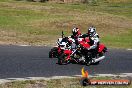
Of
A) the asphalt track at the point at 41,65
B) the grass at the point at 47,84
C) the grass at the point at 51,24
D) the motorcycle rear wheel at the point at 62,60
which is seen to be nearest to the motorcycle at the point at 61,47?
the asphalt track at the point at 41,65

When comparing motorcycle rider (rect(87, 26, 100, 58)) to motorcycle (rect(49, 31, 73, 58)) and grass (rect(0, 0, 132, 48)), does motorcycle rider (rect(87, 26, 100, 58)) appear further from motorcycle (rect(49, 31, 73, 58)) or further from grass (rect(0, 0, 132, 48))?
grass (rect(0, 0, 132, 48))

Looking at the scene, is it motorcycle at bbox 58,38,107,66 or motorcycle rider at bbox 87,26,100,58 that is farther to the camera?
motorcycle rider at bbox 87,26,100,58

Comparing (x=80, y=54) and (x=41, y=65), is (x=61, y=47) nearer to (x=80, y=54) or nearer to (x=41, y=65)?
(x=80, y=54)

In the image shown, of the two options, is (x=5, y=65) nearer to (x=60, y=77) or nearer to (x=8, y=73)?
(x=8, y=73)

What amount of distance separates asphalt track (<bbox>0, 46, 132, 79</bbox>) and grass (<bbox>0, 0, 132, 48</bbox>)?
4.21 m

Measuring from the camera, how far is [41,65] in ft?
64.1

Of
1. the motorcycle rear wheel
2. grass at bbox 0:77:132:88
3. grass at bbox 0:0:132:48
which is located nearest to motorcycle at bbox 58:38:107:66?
the motorcycle rear wheel

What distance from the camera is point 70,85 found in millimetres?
15250

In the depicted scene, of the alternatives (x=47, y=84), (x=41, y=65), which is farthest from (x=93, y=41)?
(x=47, y=84)

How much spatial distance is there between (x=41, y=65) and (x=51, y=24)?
18275 millimetres

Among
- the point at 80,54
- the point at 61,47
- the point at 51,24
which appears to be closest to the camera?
the point at 80,54

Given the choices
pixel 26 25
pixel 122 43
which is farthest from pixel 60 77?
pixel 26 25

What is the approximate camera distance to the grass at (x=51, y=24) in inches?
1191

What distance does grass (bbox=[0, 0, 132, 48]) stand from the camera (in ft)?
99.3
